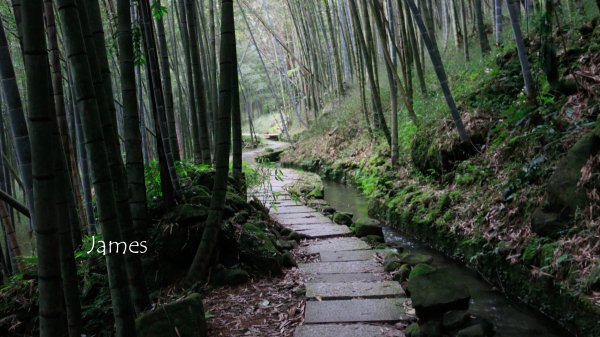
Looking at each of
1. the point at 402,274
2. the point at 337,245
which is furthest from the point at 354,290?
the point at 337,245

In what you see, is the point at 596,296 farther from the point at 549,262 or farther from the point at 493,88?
the point at 493,88

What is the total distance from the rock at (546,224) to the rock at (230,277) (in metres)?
2.05

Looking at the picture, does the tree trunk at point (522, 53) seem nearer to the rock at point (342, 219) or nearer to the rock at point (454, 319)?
the rock at point (342, 219)

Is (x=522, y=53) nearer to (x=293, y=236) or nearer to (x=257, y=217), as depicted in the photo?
(x=293, y=236)

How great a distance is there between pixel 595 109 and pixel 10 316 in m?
4.28

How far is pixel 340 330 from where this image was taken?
2.44 m

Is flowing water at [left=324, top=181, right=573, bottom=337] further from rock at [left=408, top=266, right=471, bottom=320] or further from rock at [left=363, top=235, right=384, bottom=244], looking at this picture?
rock at [left=363, top=235, right=384, bottom=244]

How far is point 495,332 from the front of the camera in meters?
2.79

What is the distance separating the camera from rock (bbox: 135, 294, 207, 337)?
7.28ft

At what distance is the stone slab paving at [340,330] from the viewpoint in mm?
2383

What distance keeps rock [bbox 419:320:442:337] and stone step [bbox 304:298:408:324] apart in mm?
158

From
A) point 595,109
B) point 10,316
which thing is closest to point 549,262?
point 595,109

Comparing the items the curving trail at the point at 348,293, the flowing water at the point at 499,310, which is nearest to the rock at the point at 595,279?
the flowing water at the point at 499,310

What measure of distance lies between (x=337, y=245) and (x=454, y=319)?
1686 mm
